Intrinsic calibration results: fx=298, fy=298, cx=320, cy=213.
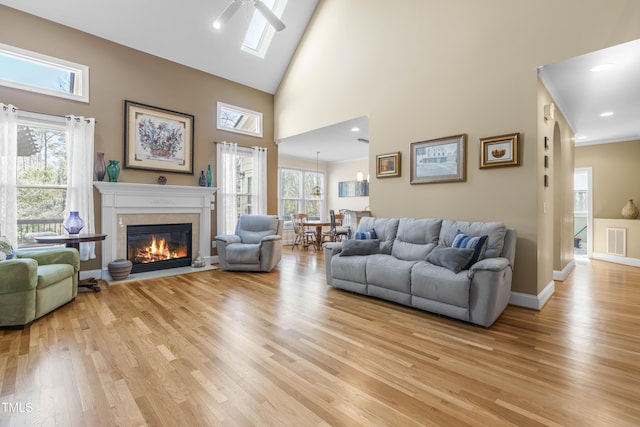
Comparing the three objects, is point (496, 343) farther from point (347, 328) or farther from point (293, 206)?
point (293, 206)

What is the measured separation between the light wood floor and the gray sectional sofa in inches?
7.2

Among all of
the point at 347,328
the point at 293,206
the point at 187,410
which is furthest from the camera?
the point at 293,206

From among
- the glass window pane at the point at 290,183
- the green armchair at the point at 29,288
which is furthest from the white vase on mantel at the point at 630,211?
the green armchair at the point at 29,288

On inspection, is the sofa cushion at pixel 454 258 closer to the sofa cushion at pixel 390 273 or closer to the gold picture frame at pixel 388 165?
the sofa cushion at pixel 390 273

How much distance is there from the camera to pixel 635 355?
227 cm

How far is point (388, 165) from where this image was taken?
460 cm

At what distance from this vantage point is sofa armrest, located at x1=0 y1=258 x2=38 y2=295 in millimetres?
2678

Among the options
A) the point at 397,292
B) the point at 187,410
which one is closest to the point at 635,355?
the point at 397,292

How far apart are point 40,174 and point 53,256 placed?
152cm

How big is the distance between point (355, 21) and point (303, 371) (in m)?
5.34

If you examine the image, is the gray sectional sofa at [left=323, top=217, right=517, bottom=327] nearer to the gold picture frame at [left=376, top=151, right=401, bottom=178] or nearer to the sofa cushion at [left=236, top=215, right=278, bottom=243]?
the gold picture frame at [left=376, top=151, right=401, bottom=178]

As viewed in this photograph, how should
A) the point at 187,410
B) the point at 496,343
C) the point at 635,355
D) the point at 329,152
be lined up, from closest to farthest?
the point at 187,410
the point at 635,355
the point at 496,343
the point at 329,152

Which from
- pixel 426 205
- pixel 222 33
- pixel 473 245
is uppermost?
pixel 222 33

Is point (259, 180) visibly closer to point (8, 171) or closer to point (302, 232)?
point (302, 232)
